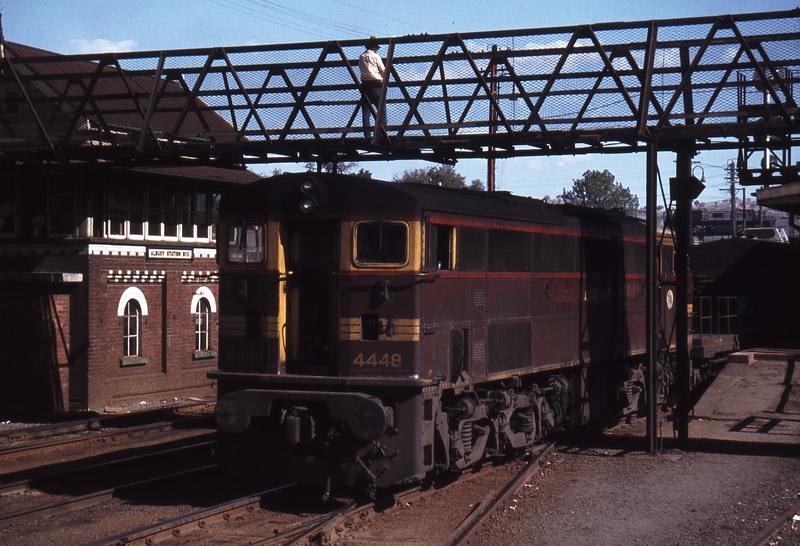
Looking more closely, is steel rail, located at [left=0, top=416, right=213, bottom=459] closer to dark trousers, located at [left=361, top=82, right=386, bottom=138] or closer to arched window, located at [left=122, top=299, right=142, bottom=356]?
arched window, located at [left=122, top=299, right=142, bottom=356]

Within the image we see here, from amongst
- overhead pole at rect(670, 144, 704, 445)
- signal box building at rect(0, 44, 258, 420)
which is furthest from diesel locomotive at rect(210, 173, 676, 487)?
signal box building at rect(0, 44, 258, 420)

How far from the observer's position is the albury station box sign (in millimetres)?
20078

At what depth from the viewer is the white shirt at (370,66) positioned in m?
12.6

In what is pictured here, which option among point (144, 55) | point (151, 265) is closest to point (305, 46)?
point (144, 55)

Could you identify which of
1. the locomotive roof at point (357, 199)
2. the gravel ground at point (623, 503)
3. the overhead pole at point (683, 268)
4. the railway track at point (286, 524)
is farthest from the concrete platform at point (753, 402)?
the locomotive roof at point (357, 199)

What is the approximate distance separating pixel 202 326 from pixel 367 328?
13452 mm

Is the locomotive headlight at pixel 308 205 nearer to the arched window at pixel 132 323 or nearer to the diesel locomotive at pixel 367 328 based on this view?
the diesel locomotive at pixel 367 328

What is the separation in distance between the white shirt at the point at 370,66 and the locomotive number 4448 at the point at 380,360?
4999mm

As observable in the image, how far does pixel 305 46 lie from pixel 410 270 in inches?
198

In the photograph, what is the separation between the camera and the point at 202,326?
22.1m

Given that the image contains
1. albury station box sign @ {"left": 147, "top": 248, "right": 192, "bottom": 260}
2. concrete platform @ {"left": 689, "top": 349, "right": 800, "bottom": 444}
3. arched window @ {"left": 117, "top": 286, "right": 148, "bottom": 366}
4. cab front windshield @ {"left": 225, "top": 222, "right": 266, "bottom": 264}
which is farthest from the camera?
albury station box sign @ {"left": 147, "top": 248, "right": 192, "bottom": 260}

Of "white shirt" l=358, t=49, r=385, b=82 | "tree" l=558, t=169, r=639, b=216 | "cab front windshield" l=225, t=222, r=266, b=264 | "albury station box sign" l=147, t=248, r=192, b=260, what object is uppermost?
"tree" l=558, t=169, r=639, b=216

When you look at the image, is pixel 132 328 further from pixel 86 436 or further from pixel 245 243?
pixel 245 243

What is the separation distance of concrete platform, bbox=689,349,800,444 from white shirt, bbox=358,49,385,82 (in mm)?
7584
